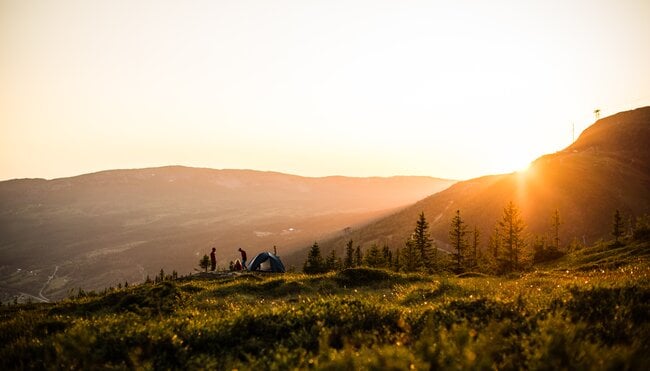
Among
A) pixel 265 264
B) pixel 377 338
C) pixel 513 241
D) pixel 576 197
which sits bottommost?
pixel 513 241

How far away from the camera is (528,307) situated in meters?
8.84

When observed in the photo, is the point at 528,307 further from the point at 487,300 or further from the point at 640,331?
the point at 640,331

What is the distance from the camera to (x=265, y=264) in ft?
147

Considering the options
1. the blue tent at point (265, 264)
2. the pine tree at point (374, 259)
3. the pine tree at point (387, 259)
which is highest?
the blue tent at point (265, 264)

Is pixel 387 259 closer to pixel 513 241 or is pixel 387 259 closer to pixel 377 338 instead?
pixel 513 241

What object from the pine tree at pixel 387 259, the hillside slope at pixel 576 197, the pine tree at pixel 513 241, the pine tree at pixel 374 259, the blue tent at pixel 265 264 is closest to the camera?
the blue tent at pixel 265 264

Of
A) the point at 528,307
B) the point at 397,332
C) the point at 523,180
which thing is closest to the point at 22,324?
the point at 397,332

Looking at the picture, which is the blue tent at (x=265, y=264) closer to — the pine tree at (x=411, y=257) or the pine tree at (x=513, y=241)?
the pine tree at (x=411, y=257)

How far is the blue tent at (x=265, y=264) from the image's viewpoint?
4347cm

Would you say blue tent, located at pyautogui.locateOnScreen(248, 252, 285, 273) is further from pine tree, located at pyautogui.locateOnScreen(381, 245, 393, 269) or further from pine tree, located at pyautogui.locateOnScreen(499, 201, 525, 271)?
pine tree, located at pyautogui.locateOnScreen(499, 201, 525, 271)

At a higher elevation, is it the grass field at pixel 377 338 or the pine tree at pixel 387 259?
the grass field at pixel 377 338

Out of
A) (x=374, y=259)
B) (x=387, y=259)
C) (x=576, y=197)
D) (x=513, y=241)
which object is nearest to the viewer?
(x=513, y=241)

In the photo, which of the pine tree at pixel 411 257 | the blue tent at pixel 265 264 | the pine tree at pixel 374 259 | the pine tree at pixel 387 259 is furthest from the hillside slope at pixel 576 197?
the blue tent at pixel 265 264

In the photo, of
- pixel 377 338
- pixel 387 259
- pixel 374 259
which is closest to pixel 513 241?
pixel 387 259
